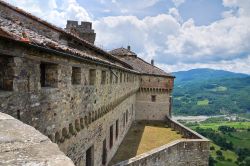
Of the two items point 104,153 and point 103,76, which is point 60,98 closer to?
point 103,76

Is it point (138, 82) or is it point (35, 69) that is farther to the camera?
point (138, 82)

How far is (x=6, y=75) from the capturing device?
20.2 ft

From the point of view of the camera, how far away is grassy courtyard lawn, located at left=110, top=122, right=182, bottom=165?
20.1 metres

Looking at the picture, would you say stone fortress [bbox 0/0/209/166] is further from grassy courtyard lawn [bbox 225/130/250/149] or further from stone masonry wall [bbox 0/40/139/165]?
grassy courtyard lawn [bbox 225/130/250/149]

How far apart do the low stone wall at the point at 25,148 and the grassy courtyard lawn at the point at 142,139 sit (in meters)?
14.3

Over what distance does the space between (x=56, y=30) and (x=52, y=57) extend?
4.21 meters

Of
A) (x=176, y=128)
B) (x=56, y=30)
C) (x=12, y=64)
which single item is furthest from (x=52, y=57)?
(x=176, y=128)

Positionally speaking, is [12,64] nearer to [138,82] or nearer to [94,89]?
[94,89]

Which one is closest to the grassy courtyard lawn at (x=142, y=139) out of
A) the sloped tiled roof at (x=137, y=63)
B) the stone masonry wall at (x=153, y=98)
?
the stone masonry wall at (x=153, y=98)

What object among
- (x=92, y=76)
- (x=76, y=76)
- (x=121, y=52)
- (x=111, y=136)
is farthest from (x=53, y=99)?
(x=121, y=52)

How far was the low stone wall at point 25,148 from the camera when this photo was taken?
275 cm

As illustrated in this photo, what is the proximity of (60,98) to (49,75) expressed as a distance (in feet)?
2.38

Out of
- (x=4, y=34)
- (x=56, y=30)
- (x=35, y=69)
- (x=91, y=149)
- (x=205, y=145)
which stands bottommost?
(x=205, y=145)

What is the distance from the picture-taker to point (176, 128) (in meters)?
31.3
